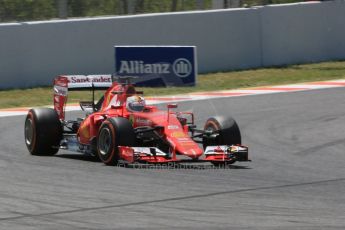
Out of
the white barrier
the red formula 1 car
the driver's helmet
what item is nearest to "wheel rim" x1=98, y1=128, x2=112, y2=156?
the red formula 1 car

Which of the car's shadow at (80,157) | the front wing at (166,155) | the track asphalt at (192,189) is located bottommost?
the car's shadow at (80,157)

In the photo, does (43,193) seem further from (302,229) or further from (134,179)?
(302,229)

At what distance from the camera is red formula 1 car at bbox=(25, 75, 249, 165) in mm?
10391

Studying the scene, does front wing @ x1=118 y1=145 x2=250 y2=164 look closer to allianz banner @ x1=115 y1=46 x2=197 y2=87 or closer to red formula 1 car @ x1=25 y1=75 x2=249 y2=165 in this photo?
red formula 1 car @ x1=25 y1=75 x2=249 y2=165

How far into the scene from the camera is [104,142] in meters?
10.7

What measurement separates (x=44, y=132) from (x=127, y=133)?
5.48 feet

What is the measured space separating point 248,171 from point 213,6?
12842 mm

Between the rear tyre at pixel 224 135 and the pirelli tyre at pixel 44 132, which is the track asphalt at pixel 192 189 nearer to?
the pirelli tyre at pixel 44 132

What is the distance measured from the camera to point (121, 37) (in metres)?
20.3

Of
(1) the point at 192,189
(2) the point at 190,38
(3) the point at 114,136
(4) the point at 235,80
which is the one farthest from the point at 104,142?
(2) the point at 190,38

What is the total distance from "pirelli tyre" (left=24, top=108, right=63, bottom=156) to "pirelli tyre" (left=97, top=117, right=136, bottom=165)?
1179 millimetres

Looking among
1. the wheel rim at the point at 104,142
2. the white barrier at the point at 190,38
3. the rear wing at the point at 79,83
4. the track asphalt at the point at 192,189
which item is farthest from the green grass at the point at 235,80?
the wheel rim at the point at 104,142

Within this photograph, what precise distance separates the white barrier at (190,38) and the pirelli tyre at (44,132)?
7.26 metres

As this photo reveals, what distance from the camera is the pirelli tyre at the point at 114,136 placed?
10.3 meters
